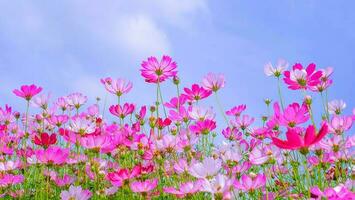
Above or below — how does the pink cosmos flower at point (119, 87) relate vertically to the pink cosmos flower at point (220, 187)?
above

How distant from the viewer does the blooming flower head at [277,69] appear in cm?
283

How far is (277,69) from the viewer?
9.28ft

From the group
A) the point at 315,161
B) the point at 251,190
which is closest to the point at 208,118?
the point at 315,161

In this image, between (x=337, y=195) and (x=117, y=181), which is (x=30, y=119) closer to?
(x=117, y=181)

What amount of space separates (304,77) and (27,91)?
1.86 m

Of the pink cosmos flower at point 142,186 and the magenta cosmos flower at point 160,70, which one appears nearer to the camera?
the pink cosmos flower at point 142,186

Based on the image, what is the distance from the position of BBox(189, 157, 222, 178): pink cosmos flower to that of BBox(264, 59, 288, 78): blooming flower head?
1.03 metres

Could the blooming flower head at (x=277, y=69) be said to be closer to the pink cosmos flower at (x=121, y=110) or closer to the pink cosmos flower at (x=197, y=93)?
the pink cosmos flower at (x=197, y=93)

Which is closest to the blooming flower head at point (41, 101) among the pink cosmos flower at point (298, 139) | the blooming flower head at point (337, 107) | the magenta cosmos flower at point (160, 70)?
the magenta cosmos flower at point (160, 70)

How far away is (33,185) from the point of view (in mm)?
3658

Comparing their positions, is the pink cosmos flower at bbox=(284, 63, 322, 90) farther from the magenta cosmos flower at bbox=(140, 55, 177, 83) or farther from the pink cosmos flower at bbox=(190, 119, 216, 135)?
the magenta cosmos flower at bbox=(140, 55, 177, 83)

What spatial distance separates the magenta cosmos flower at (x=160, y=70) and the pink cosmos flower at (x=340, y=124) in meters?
0.78

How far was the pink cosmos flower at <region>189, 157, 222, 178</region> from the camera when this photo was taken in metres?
1.92

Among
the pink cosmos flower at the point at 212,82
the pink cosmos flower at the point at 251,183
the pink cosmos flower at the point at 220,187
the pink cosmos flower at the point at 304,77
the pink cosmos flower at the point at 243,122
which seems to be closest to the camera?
the pink cosmos flower at the point at 220,187
